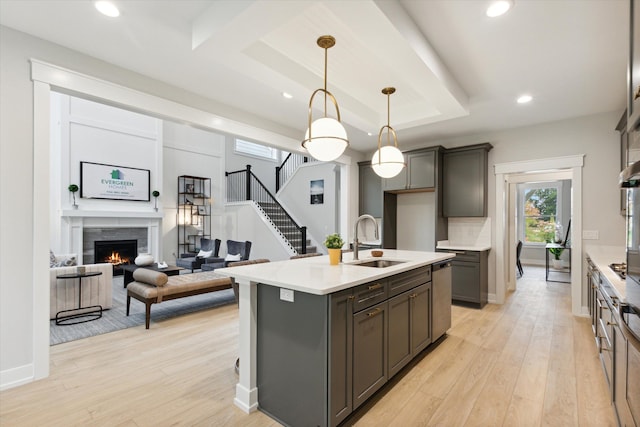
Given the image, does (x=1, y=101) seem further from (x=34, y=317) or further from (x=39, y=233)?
(x=34, y=317)

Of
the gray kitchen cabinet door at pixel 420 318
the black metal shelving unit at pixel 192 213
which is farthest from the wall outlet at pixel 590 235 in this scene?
the black metal shelving unit at pixel 192 213

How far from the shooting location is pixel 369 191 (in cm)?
617

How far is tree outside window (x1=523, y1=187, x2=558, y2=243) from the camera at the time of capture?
8.83 meters

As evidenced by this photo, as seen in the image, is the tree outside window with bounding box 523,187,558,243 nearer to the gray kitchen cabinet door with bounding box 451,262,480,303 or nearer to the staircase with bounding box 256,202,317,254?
the gray kitchen cabinet door with bounding box 451,262,480,303

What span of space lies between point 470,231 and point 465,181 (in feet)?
2.90

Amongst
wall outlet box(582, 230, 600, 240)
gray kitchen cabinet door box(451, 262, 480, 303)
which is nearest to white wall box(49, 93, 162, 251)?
gray kitchen cabinet door box(451, 262, 480, 303)

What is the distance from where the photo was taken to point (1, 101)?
2.41 meters

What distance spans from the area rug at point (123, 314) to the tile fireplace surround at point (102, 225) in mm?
2071

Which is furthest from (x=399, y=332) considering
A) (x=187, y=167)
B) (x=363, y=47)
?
(x=187, y=167)

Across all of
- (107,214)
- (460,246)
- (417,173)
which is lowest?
(460,246)

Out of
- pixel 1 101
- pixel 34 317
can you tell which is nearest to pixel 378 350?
pixel 34 317

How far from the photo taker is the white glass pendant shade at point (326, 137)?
2445mm

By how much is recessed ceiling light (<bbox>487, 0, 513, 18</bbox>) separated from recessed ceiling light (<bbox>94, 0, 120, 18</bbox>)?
2668 millimetres

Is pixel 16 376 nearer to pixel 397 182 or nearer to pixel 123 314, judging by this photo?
pixel 123 314
